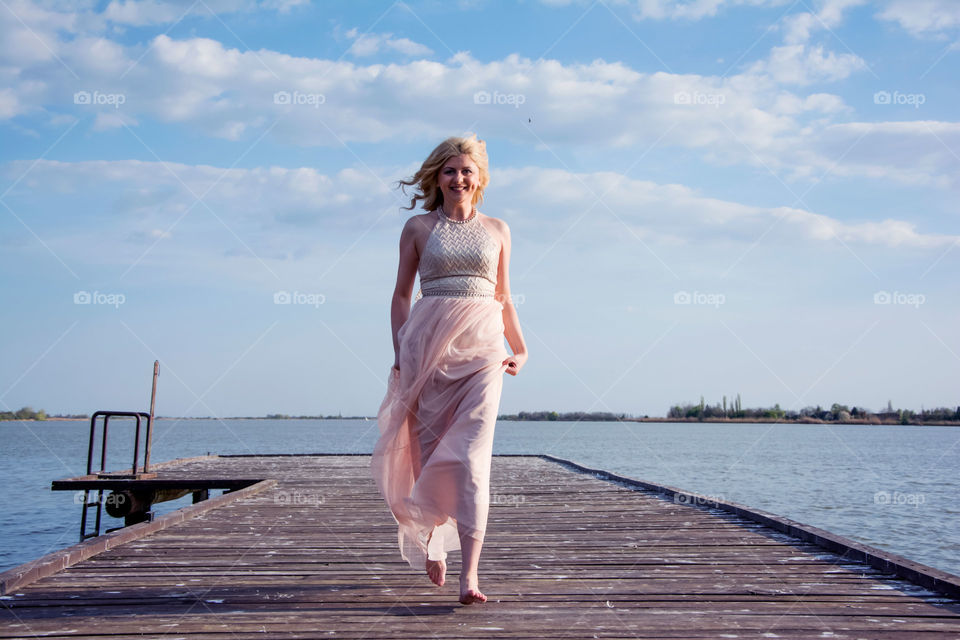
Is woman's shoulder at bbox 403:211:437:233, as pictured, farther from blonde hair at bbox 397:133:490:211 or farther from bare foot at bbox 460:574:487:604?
bare foot at bbox 460:574:487:604

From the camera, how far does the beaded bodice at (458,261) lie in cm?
350

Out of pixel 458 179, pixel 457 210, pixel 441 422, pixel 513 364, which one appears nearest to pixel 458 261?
pixel 457 210

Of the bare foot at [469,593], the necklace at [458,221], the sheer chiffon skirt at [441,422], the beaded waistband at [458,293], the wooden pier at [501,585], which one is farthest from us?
the necklace at [458,221]

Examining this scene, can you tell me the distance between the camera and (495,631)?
2.67 metres

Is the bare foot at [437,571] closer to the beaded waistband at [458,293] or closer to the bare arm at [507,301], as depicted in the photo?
the bare arm at [507,301]

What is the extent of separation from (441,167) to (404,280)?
0.55 m

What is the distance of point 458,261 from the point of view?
3502 millimetres

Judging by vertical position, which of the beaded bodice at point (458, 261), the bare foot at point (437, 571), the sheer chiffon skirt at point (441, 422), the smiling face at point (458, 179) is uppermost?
the smiling face at point (458, 179)

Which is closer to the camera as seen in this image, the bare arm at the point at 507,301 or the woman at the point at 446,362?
the woman at the point at 446,362

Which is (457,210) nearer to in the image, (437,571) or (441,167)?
(441,167)

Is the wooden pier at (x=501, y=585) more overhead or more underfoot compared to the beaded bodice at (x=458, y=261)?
more underfoot

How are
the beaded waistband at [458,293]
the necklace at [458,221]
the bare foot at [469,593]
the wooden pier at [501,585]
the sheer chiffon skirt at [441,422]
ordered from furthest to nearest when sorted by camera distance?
the necklace at [458,221] < the beaded waistband at [458,293] < the sheer chiffon skirt at [441,422] < the bare foot at [469,593] < the wooden pier at [501,585]

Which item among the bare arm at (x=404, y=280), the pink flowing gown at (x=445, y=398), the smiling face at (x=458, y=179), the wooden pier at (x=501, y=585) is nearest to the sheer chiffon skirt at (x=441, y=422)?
the pink flowing gown at (x=445, y=398)

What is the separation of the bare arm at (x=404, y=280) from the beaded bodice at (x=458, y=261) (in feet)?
0.29
